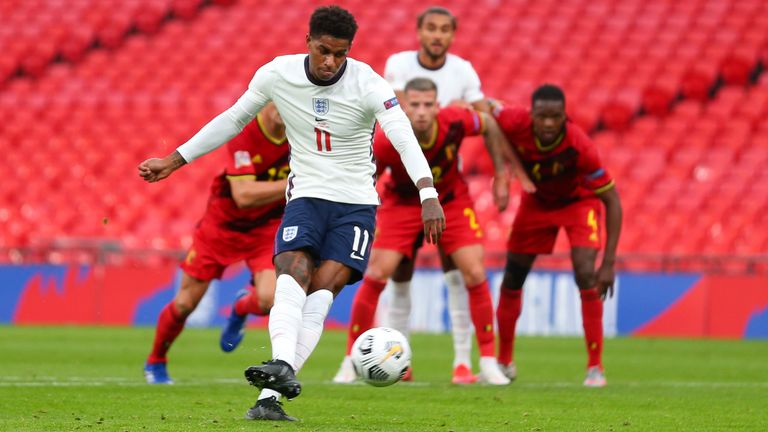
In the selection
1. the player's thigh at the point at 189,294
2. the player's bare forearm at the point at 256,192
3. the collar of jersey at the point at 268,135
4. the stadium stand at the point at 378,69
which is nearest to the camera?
the player's bare forearm at the point at 256,192

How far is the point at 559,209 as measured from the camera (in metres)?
9.17

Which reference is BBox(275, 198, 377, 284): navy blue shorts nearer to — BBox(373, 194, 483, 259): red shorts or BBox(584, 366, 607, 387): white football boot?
BBox(373, 194, 483, 259): red shorts

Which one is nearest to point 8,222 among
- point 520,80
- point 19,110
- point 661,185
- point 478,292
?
point 19,110

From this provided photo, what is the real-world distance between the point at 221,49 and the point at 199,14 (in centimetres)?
158

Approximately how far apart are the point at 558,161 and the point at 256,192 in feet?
7.02

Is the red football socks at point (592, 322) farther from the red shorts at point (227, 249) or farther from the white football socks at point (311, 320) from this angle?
the white football socks at point (311, 320)

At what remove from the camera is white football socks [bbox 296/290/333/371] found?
20.5 ft

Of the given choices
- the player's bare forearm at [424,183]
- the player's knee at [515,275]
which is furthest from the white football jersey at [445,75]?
the player's bare forearm at [424,183]

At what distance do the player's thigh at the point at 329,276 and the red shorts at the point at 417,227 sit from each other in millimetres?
2524

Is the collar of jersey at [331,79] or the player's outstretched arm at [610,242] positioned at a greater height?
the collar of jersey at [331,79]

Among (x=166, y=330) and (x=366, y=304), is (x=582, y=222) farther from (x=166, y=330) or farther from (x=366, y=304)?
(x=166, y=330)

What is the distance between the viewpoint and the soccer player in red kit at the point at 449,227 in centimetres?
879

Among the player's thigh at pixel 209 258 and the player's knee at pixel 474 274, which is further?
the player's knee at pixel 474 274

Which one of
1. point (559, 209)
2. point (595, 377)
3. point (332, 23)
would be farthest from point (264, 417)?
point (559, 209)
